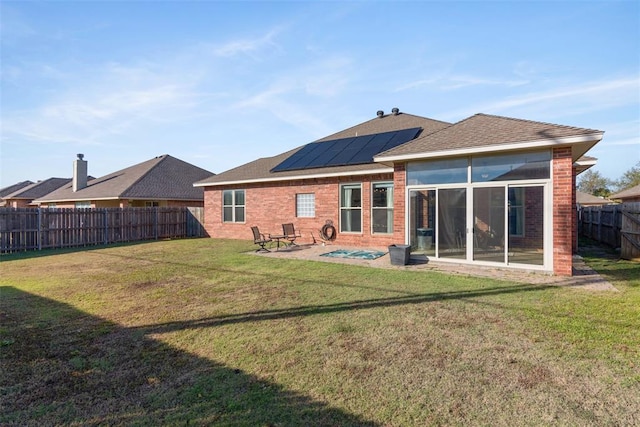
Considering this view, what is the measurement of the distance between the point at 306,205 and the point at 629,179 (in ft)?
192

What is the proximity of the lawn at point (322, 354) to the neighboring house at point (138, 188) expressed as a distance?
1455cm

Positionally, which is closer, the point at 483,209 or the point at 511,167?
the point at 511,167

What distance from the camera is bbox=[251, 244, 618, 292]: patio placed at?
22.4ft

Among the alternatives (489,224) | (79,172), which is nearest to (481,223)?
(489,224)

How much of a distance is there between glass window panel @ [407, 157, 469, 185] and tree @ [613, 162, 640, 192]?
53.9 meters

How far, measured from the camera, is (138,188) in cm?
2058

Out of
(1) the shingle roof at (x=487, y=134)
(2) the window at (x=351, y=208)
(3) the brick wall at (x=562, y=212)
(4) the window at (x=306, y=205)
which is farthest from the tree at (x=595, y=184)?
(3) the brick wall at (x=562, y=212)

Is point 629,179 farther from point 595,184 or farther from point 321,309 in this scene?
point 321,309

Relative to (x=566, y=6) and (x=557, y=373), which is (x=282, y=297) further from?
(x=566, y=6)

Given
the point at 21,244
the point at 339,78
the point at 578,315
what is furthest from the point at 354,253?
the point at 21,244

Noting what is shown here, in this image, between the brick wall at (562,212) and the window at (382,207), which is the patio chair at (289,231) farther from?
the brick wall at (562,212)

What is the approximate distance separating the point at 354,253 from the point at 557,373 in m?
7.94

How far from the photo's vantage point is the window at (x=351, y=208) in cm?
1285

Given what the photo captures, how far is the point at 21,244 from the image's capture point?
1370 centimetres
